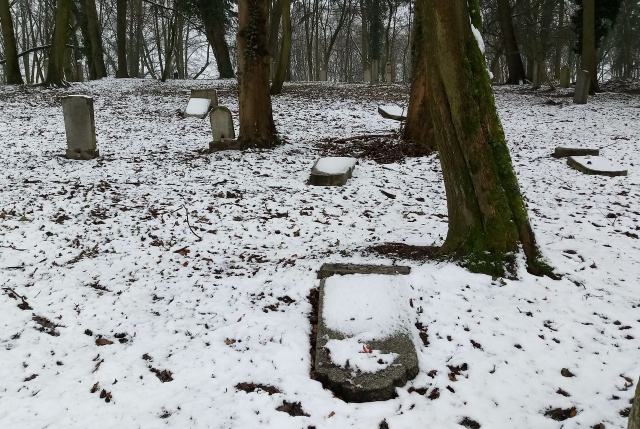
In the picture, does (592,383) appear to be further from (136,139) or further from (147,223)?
(136,139)

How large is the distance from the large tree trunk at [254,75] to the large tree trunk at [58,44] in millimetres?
8698

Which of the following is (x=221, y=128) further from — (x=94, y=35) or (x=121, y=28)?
(x=94, y=35)

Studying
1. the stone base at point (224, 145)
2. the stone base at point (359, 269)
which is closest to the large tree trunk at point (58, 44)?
the stone base at point (224, 145)

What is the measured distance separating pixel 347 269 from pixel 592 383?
204 cm

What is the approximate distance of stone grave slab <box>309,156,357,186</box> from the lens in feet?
24.4

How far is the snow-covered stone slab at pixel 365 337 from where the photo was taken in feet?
9.95

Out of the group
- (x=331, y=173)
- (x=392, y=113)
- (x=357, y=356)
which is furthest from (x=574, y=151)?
(x=357, y=356)

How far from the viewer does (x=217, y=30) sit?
23094 millimetres

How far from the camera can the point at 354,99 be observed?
16812 millimetres

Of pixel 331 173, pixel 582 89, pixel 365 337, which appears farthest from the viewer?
pixel 582 89

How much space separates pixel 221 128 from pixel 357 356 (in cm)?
739

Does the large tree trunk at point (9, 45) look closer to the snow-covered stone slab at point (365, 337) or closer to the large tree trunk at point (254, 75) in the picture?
the large tree trunk at point (254, 75)

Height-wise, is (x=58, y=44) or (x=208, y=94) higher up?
(x=58, y=44)

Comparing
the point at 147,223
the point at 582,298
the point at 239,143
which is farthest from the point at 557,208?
the point at 239,143
